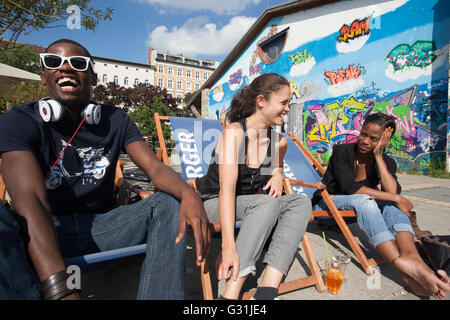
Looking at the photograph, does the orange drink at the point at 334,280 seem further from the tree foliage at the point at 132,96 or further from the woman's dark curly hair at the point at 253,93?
the tree foliage at the point at 132,96

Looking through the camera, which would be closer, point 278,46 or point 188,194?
point 188,194

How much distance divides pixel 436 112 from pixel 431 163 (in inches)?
56.8

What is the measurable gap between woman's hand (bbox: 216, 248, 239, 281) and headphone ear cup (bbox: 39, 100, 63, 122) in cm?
118

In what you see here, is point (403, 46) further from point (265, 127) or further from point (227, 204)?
point (227, 204)

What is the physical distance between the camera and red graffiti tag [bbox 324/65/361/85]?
9.53 meters

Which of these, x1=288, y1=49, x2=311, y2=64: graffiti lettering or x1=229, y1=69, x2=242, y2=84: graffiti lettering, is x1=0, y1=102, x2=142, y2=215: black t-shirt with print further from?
x1=229, y1=69, x2=242, y2=84: graffiti lettering

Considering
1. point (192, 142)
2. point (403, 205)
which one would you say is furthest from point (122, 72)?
point (403, 205)

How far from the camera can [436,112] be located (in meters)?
7.67

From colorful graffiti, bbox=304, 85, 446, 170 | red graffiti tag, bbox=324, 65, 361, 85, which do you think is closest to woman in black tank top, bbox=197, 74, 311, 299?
colorful graffiti, bbox=304, 85, 446, 170

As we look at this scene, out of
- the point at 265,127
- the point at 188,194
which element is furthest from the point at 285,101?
the point at 188,194

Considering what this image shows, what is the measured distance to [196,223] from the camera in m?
1.34

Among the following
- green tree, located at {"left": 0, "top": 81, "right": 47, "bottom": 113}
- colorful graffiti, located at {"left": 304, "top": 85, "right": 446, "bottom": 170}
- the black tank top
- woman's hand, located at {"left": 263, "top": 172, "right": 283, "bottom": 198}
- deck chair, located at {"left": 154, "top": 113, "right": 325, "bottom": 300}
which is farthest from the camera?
colorful graffiti, located at {"left": 304, "top": 85, "right": 446, "bottom": 170}

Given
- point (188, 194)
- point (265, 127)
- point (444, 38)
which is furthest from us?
point (444, 38)

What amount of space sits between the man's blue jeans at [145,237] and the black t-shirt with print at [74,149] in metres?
0.11
